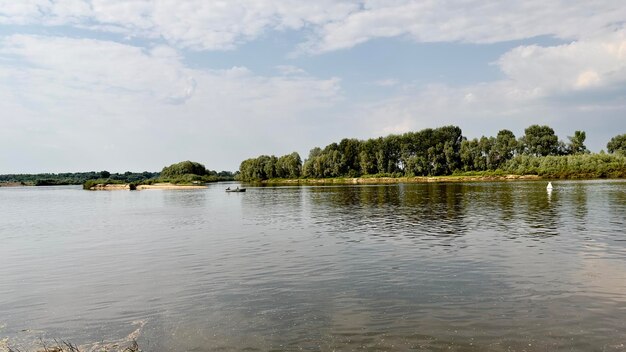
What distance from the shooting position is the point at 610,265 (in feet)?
78.2

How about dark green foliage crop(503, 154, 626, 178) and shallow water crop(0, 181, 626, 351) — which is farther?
dark green foliage crop(503, 154, 626, 178)

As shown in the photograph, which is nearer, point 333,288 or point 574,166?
point 333,288

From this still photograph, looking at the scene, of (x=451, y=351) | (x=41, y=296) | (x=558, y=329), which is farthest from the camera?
(x=41, y=296)

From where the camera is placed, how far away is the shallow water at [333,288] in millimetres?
14703

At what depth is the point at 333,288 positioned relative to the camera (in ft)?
68.5

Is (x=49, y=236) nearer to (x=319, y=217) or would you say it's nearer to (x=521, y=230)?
(x=319, y=217)

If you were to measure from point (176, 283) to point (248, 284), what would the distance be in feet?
13.2

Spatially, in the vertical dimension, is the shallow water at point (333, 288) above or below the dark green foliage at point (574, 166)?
below

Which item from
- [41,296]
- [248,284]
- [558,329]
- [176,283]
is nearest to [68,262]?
[41,296]

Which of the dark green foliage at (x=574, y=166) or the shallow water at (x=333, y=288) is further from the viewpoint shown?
the dark green foliage at (x=574, y=166)

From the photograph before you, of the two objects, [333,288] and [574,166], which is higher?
[574,166]

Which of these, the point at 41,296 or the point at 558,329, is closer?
the point at 558,329

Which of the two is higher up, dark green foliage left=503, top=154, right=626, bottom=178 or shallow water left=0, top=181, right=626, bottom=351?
dark green foliage left=503, top=154, right=626, bottom=178

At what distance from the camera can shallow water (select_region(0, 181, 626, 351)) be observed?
579 inches
